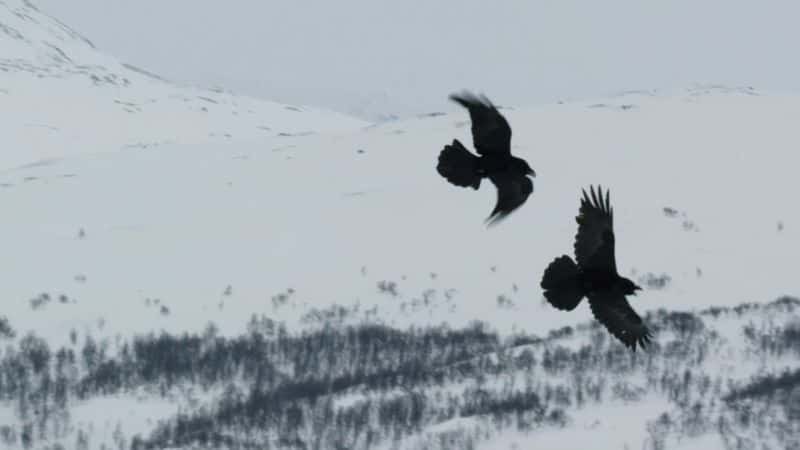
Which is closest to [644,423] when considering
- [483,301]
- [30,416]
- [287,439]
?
[483,301]

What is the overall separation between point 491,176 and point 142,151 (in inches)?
4486

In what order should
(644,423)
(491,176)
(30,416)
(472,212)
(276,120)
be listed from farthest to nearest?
(276,120), (472,212), (30,416), (644,423), (491,176)

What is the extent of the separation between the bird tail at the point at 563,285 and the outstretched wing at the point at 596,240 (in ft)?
0.42

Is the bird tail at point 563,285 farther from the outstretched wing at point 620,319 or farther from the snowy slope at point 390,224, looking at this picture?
the snowy slope at point 390,224

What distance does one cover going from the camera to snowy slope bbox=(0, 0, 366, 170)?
13738 centimetres

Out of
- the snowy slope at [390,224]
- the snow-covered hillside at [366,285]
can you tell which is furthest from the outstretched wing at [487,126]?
the snowy slope at [390,224]

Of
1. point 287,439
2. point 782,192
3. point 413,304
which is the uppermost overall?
point 782,192

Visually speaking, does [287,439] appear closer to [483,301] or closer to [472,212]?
[483,301]

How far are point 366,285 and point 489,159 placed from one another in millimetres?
90612

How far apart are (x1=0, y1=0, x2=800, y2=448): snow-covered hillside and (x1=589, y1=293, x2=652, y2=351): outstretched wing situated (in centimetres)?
7695

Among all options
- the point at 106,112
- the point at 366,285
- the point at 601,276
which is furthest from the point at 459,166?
the point at 106,112

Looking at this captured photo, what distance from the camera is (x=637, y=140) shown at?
395 feet

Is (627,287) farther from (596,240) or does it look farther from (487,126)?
(487,126)

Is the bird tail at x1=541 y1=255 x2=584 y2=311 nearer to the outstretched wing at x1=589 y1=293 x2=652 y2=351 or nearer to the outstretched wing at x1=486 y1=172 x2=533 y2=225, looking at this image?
the outstretched wing at x1=589 y1=293 x2=652 y2=351
